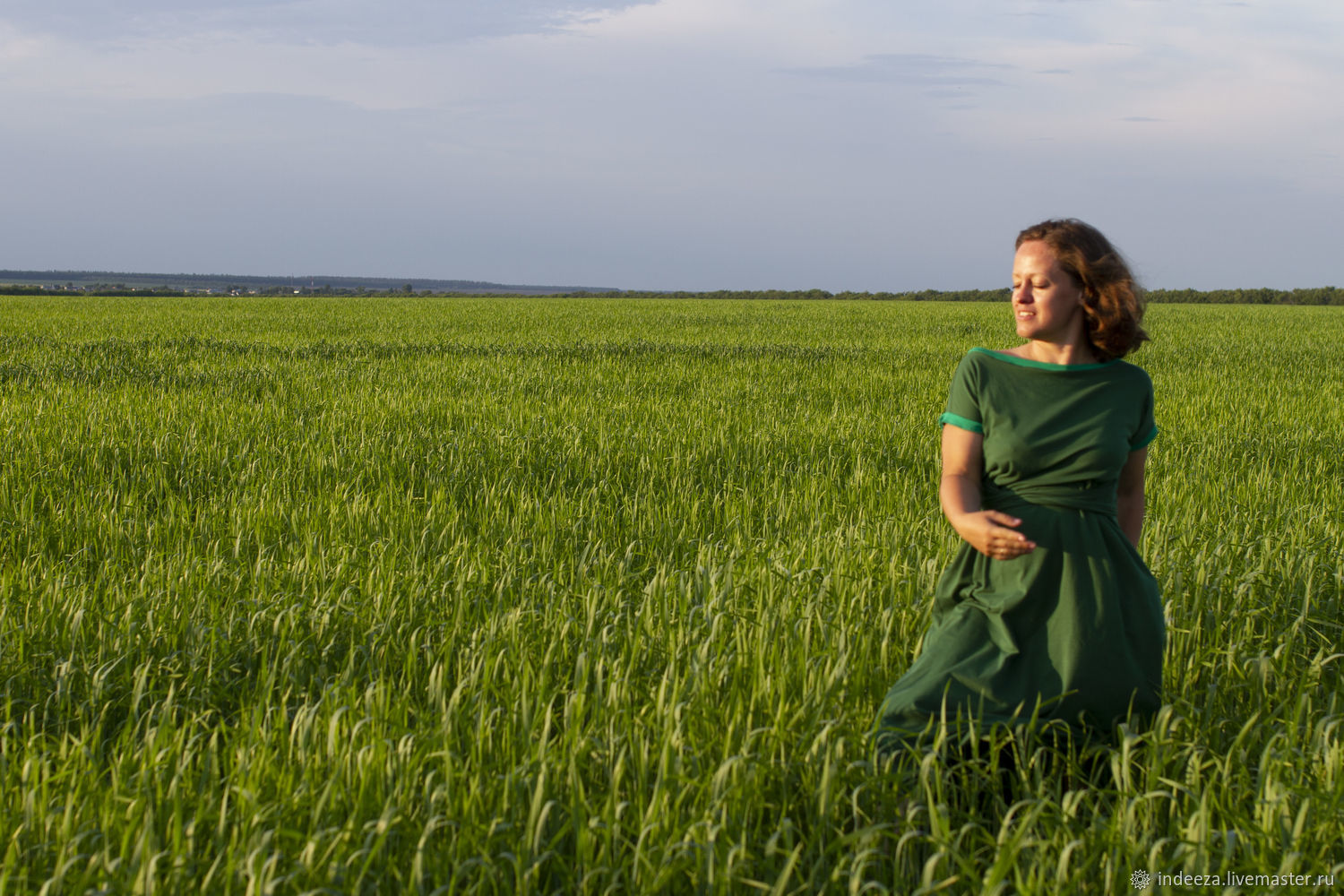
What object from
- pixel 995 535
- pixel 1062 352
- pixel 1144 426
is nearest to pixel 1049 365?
pixel 1062 352

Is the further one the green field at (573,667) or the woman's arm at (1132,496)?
the woman's arm at (1132,496)

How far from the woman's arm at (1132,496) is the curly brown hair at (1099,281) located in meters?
0.36

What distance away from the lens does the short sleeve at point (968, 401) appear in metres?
2.65

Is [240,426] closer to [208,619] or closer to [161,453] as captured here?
[161,453]

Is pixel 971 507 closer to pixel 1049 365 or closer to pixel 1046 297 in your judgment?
pixel 1049 365

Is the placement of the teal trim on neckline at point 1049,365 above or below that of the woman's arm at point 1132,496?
above

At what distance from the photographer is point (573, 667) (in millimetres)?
3102

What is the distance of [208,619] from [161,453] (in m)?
3.68

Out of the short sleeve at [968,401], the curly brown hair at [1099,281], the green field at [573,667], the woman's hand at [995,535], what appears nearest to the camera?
the green field at [573,667]

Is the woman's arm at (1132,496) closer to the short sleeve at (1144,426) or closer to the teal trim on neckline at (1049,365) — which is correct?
the short sleeve at (1144,426)

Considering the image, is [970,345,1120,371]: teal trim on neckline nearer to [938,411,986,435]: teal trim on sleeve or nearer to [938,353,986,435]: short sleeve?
[938,353,986,435]: short sleeve

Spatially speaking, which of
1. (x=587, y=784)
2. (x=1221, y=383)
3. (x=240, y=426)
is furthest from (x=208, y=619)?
(x=1221, y=383)

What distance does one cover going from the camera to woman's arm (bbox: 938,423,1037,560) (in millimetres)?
2438

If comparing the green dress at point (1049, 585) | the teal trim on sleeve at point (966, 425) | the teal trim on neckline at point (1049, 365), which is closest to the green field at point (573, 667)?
the green dress at point (1049, 585)
